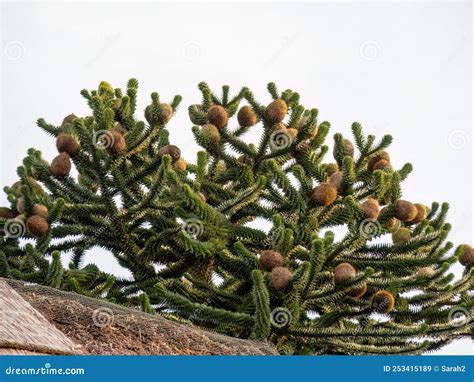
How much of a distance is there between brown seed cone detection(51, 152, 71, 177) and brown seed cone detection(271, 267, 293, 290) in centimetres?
307

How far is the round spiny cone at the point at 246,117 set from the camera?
1038 centimetres

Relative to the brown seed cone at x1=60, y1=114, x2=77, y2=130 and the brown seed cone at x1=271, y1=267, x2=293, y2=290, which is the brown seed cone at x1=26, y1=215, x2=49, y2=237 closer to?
the brown seed cone at x1=60, y1=114, x2=77, y2=130

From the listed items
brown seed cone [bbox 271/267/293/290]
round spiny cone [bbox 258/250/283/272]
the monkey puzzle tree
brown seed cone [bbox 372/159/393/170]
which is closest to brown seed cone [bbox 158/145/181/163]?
the monkey puzzle tree

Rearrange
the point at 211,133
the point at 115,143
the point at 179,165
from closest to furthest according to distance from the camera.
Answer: the point at 115,143 < the point at 211,133 < the point at 179,165

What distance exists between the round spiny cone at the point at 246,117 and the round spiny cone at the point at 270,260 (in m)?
2.33

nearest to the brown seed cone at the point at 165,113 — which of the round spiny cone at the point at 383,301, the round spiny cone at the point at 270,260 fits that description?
the round spiny cone at the point at 270,260

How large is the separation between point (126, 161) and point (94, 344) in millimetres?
3451

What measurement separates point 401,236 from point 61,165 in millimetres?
4324

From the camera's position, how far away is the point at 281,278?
8492 mm

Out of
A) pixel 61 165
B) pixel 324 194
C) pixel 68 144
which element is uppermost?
pixel 68 144

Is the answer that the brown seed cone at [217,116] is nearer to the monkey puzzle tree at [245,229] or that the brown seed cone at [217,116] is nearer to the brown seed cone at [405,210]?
the monkey puzzle tree at [245,229]

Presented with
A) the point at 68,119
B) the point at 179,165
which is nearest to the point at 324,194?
the point at 179,165

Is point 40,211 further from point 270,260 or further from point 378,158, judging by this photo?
point 378,158

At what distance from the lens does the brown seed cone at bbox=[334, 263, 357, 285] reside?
27.8ft
